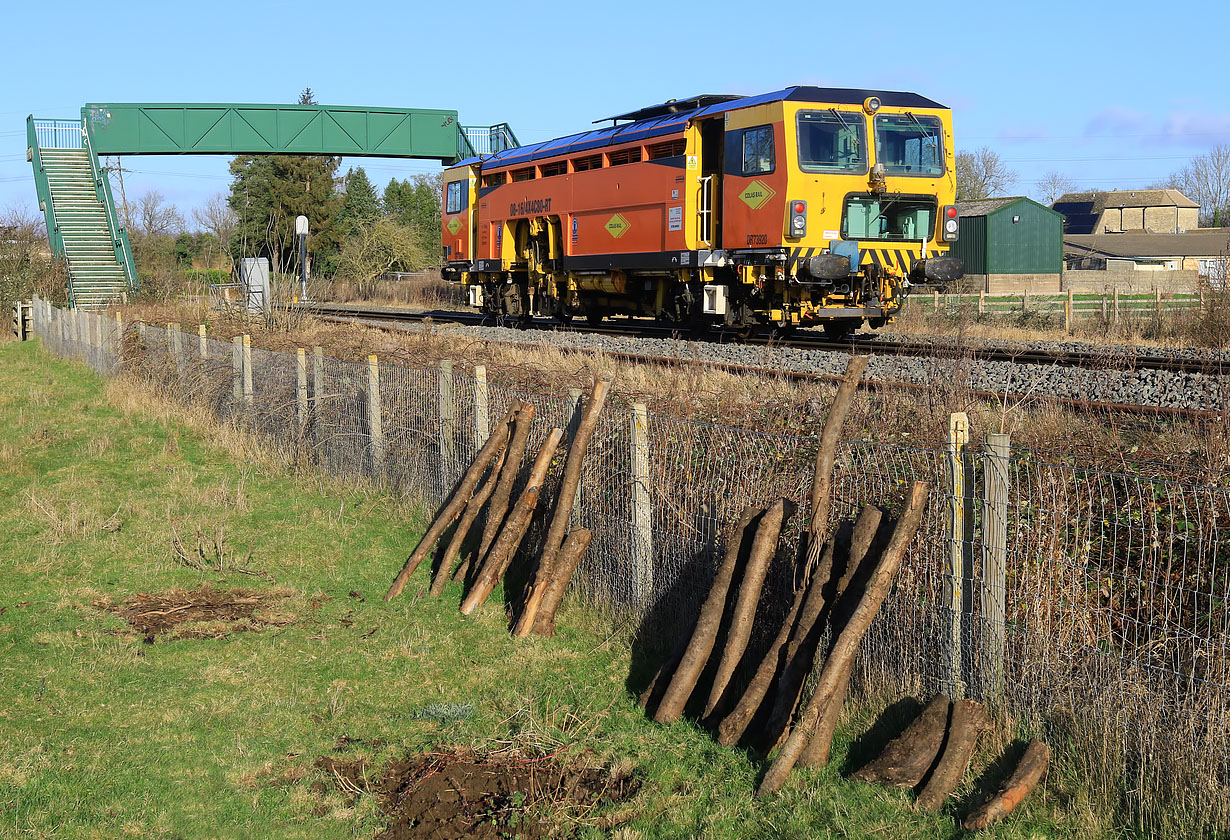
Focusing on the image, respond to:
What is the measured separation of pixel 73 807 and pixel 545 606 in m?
2.83

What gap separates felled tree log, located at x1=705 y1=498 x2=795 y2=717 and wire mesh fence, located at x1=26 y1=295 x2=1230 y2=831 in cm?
22

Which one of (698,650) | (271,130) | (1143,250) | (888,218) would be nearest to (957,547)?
(698,650)

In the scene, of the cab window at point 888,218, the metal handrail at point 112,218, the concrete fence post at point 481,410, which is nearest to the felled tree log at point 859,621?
the concrete fence post at point 481,410

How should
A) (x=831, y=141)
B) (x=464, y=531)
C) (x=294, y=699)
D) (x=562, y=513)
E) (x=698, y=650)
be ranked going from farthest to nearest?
(x=831, y=141), (x=464, y=531), (x=562, y=513), (x=294, y=699), (x=698, y=650)

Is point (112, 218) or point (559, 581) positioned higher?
point (112, 218)

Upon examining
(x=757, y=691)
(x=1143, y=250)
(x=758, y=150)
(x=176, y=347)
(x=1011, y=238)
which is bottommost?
(x=757, y=691)

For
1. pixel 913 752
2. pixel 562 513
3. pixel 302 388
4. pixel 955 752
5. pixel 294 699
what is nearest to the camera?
pixel 955 752

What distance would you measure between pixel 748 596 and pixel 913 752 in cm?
105

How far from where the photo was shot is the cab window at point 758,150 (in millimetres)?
16766

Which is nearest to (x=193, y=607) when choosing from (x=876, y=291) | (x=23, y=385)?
(x=876, y=291)

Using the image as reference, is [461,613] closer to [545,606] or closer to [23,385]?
[545,606]

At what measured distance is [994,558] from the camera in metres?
4.84

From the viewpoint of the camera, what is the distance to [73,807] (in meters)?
4.74

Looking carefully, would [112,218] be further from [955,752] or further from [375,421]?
[955,752]
